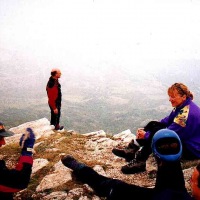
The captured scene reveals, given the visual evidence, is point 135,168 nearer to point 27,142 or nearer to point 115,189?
point 115,189

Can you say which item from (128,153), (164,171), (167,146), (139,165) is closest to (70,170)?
(139,165)

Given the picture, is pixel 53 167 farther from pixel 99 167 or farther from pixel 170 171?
pixel 170 171

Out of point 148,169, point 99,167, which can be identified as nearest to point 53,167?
point 99,167

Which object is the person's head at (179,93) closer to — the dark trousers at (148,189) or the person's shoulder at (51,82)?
the dark trousers at (148,189)

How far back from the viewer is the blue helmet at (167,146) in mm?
4887

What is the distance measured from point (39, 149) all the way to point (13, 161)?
189cm

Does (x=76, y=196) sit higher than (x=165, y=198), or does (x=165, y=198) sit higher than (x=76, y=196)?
(x=165, y=198)

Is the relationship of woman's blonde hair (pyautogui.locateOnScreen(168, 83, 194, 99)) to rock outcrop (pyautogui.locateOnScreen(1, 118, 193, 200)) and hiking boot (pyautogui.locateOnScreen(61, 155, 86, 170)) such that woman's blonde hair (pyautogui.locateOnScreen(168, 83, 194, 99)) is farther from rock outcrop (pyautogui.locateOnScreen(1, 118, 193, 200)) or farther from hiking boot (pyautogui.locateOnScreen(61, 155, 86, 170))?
hiking boot (pyautogui.locateOnScreen(61, 155, 86, 170))

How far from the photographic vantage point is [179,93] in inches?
303

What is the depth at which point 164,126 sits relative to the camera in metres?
8.41

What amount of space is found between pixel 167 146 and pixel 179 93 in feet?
10.6

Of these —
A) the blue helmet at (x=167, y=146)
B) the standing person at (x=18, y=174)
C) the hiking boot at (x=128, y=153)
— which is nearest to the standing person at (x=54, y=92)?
the hiking boot at (x=128, y=153)

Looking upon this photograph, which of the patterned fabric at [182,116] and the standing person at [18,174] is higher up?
the patterned fabric at [182,116]

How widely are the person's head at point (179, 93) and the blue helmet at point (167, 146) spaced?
297 centimetres
